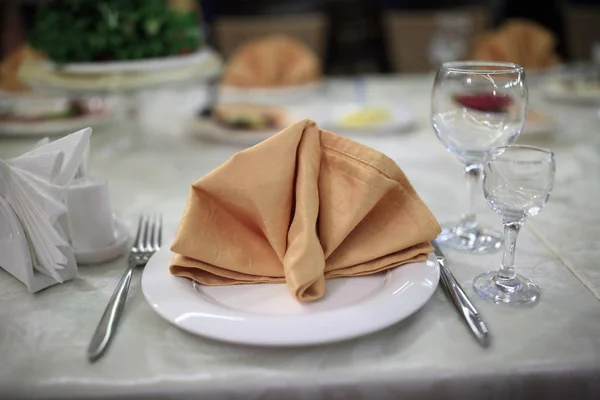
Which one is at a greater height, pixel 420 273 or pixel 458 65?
pixel 458 65

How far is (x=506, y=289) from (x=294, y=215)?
23cm

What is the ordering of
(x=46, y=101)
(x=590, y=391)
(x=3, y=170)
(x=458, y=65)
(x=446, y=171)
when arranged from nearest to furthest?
(x=590, y=391) < (x=3, y=170) < (x=458, y=65) < (x=446, y=171) < (x=46, y=101)

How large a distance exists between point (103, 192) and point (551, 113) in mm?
1141

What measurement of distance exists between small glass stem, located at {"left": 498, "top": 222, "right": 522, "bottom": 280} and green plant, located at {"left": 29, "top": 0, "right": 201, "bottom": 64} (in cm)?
87

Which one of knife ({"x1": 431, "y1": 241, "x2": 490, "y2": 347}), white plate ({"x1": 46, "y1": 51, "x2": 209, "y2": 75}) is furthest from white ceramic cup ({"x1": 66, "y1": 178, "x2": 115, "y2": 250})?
white plate ({"x1": 46, "y1": 51, "x2": 209, "y2": 75})

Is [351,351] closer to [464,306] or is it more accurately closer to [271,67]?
[464,306]

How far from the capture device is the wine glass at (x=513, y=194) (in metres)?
0.51

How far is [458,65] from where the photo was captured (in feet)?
2.24

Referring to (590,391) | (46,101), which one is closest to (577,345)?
(590,391)

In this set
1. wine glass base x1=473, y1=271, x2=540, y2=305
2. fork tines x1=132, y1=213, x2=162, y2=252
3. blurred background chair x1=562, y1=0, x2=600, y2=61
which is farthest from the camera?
blurred background chair x1=562, y1=0, x2=600, y2=61

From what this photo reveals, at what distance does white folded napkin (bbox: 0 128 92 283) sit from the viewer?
54cm

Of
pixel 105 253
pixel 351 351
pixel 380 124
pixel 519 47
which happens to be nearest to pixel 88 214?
pixel 105 253

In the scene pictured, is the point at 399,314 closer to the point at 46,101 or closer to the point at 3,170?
the point at 3,170

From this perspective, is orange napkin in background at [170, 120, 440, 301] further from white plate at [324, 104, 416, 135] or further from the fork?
white plate at [324, 104, 416, 135]
